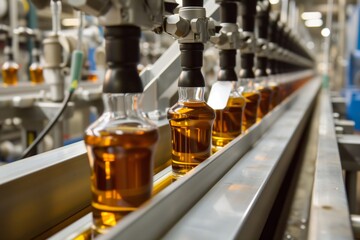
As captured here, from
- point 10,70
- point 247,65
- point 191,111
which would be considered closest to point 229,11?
point 247,65

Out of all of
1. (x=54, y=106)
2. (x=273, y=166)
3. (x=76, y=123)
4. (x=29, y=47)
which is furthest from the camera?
(x=29, y=47)

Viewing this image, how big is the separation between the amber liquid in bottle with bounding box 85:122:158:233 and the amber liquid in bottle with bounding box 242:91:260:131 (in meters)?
0.49

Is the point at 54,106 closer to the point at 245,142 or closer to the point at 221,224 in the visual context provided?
the point at 245,142

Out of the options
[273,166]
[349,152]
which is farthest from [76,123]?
[273,166]

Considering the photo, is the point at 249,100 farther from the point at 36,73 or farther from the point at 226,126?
the point at 36,73

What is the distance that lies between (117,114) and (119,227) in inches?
5.0

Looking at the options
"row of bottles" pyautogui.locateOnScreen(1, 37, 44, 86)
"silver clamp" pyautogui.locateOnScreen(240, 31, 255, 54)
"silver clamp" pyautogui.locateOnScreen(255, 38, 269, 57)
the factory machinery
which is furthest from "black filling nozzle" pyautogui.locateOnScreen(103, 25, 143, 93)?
"row of bottles" pyautogui.locateOnScreen(1, 37, 44, 86)

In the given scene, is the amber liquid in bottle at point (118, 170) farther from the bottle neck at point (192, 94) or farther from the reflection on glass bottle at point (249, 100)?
the reflection on glass bottle at point (249, 100)

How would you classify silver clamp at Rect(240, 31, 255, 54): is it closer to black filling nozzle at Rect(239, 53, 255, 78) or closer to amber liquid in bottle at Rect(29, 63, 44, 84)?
black filling nozzle at Rect(239, 53, 255, 78)

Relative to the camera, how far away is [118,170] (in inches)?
14.0

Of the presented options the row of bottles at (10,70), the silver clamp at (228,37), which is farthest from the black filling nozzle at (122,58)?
the row of bottles at (10,70)

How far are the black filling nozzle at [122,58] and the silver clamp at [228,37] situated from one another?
1.14 feet

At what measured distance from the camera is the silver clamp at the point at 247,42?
0.81 meters

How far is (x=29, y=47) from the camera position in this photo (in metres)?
3.94
